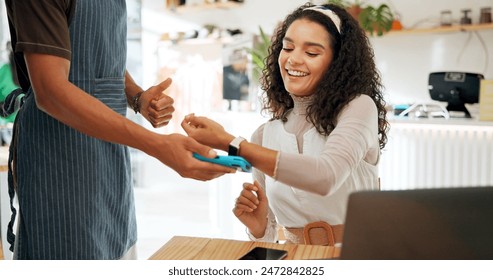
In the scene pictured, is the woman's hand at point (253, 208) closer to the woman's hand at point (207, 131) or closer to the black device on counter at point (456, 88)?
the woman's hand at point (207, 131)

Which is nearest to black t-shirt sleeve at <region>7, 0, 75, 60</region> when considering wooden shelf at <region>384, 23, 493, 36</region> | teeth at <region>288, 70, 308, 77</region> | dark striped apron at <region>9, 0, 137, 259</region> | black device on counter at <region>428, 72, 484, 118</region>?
dark striped apron at <region>9, 0, 137, 259</region>

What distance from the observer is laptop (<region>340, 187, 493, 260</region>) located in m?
0.49

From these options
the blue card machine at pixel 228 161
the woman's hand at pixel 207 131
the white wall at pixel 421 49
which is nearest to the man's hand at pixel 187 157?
the blue card machine at pixel 228 161

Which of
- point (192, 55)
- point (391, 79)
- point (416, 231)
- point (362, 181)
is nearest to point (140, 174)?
point (192, 55)

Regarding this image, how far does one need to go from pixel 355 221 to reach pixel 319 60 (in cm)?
75

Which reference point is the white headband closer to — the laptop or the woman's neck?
the woman's neck

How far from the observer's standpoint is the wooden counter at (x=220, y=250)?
0.84 meters

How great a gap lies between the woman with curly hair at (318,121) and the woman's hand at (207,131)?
168 mm

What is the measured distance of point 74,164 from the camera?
0.90 metres

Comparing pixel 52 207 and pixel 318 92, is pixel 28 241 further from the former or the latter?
pixel 318 92

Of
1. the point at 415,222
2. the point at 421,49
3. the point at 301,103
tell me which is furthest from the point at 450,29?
the point at 415,222

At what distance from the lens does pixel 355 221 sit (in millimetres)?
489

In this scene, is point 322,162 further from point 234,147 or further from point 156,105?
point 156,105

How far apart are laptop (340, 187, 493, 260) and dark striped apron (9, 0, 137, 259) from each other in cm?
51
